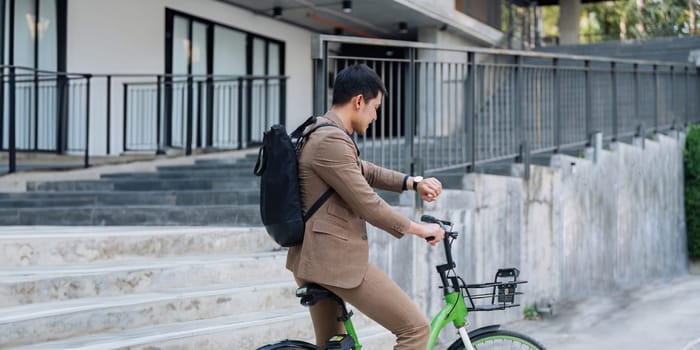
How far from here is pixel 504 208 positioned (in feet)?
28.0

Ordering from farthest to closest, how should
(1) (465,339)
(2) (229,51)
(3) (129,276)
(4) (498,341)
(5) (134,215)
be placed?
(2) (229,51)
(5) (134,215)
(3) (129,276)
(4) (498,341)
(1) (465,339)

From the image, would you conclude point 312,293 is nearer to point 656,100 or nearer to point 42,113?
point 42,113

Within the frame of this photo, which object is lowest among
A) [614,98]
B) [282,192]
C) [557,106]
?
[282,192]

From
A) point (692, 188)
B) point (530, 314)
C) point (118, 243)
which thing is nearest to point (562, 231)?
point (530, 314)

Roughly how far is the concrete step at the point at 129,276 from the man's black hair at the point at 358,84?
8.32 feet

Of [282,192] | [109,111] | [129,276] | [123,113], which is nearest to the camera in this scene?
[282,192]

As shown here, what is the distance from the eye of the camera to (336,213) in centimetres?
365

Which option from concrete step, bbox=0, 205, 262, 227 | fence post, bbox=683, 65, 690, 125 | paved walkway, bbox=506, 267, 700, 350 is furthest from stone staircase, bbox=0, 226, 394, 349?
fence post, bbox=683, 65, 690, 125

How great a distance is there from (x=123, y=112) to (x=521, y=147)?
6542 millimetres

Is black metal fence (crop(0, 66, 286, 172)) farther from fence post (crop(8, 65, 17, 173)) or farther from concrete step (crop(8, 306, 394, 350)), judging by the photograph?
concrete step (crop(8, 306, 394, 350))

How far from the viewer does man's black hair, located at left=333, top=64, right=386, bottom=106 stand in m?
3.74

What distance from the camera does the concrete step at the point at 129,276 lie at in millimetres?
5219

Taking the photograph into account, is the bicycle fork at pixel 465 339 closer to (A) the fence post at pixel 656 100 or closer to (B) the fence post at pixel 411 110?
(B) the fence post at pixel 411 110

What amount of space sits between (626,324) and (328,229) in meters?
5.69
